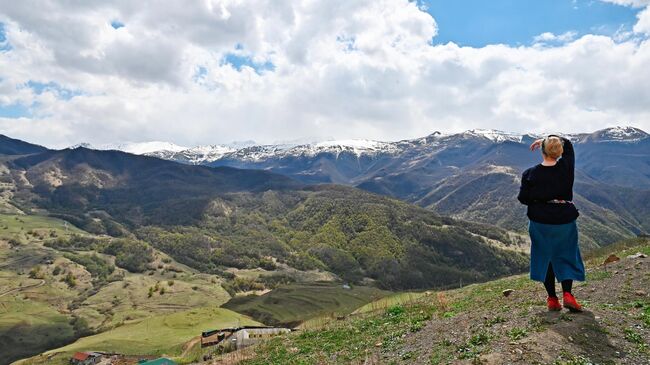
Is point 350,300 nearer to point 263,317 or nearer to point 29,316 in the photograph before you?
point 263,317

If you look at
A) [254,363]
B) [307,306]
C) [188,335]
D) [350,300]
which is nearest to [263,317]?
[307,306]

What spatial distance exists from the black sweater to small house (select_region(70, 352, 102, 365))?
266ft

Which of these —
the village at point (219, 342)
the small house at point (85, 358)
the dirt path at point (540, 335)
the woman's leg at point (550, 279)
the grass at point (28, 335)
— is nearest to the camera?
the dirt path at point (540, 335)

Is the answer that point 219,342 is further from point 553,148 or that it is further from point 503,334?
point 553,148

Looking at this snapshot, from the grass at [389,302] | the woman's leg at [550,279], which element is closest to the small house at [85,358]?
the grass at [389,302]

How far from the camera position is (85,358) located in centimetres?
8050

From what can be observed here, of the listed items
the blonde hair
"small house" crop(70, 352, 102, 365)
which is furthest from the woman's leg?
"small house" crop(70, 352, 102, 365)

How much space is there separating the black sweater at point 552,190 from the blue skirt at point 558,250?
0.65 ft

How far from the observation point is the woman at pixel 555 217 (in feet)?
37.2

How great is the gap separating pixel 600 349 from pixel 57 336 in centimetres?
21351

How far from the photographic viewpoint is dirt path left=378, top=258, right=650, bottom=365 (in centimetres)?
941

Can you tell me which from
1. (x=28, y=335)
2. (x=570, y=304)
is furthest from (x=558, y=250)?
(x=28, y=335)

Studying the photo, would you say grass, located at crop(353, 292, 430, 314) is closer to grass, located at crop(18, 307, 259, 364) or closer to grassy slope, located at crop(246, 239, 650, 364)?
grassy slope, located at crop(246, 239, 650, 364)

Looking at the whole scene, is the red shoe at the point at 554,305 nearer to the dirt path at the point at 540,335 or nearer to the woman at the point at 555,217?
the dirt path at the point at 540,335
